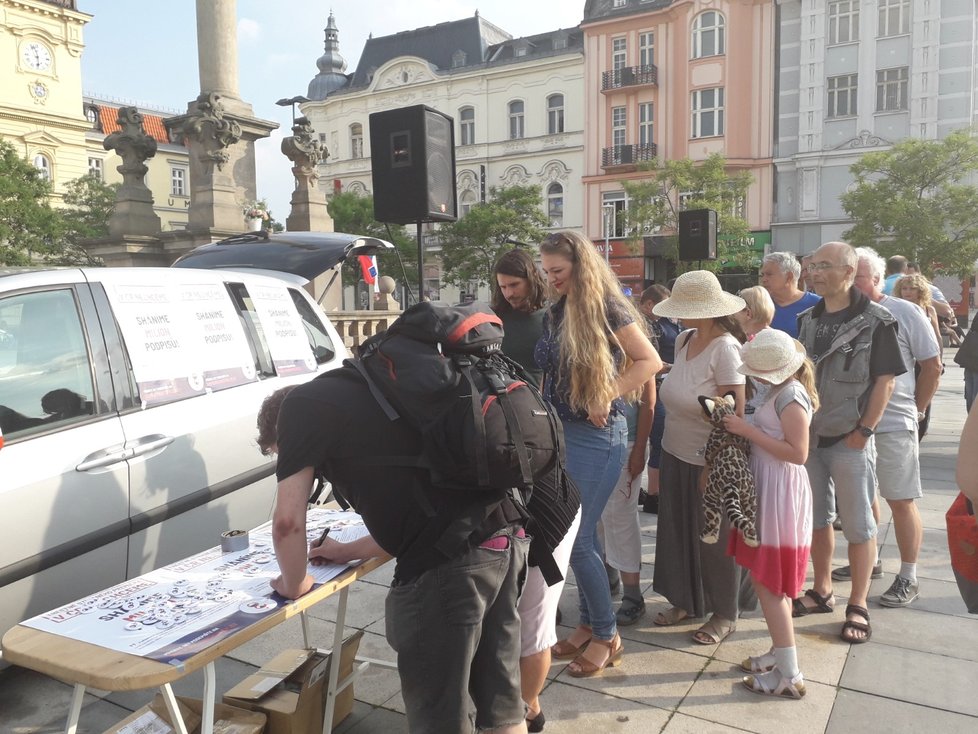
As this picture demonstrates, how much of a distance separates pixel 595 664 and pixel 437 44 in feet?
165

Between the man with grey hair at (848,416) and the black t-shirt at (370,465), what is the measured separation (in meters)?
2.43

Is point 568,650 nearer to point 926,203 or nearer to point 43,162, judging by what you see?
point 926,203

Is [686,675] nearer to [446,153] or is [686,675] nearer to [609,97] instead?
[446,153]

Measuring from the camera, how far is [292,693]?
8.80 ft

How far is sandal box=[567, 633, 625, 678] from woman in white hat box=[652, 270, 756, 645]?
492mm

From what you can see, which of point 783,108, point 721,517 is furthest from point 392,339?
point 783,108

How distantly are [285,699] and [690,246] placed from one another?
975cm

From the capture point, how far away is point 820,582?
4.00 meters

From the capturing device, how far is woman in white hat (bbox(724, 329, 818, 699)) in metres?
3.15

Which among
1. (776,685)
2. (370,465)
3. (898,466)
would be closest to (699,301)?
(898,466)

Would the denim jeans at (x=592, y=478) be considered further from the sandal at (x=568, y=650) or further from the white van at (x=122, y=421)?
the white van at (x=122, y=421)

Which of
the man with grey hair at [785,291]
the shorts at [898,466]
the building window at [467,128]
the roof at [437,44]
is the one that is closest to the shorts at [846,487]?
the shorts at [898,466]

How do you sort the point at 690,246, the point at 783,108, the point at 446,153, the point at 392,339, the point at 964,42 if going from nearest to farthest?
1. the point at 392,339
2. the point at 446,153
3. the point at 690,246
4. the point at 964,42
5. the point at 783,108

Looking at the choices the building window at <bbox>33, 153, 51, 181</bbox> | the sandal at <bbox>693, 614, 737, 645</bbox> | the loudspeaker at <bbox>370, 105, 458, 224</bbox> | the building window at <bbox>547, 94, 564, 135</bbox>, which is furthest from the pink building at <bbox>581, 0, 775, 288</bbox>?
the building window at <bbox>33, 153, 51, 181</bbox>
